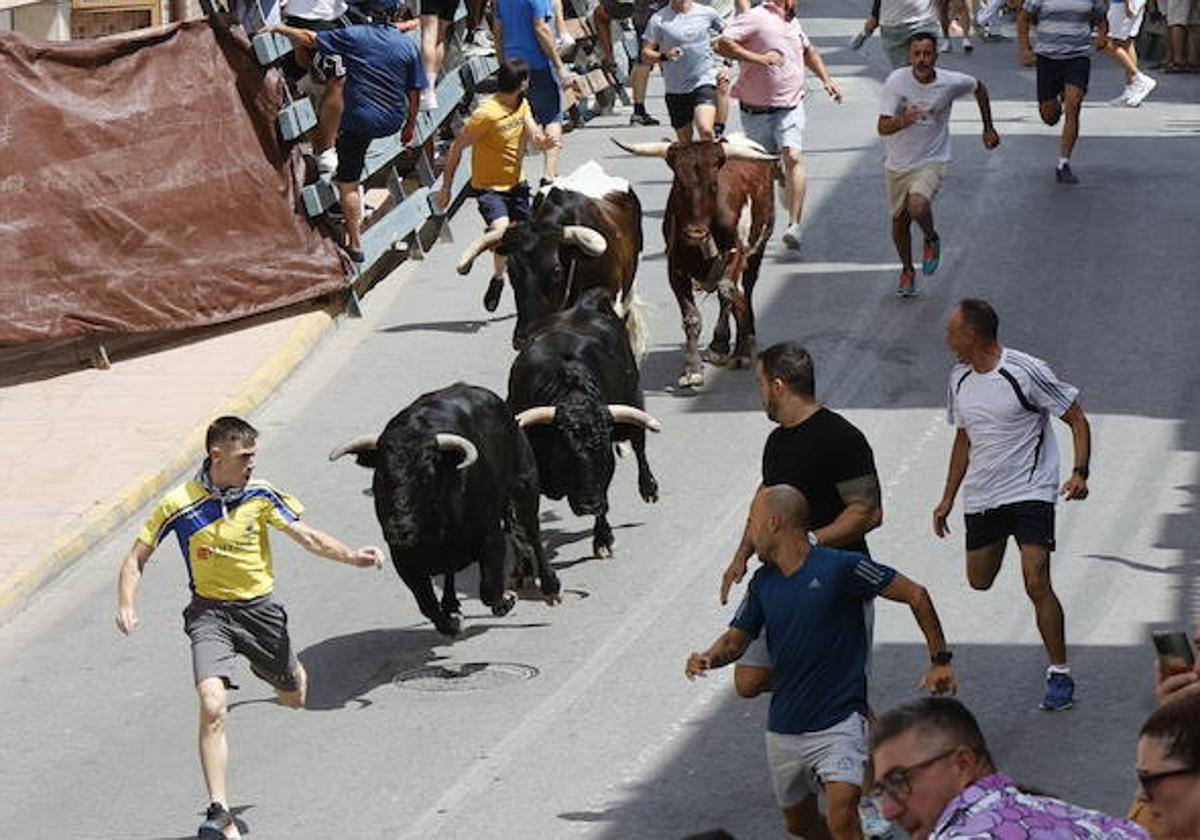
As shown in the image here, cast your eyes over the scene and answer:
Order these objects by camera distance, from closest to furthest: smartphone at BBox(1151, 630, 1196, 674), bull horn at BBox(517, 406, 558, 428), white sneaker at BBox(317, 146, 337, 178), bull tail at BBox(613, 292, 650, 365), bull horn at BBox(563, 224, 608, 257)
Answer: smartphone at BBox(1151, 630, 1196, 674) → bull horn at BBox(517, 406, 558, 428) → bull horn at BBox(563, 224, 608, 257) → bull tail at BBox(613, 292, 650, 365) → white sneaker at BBox(317, 146, 337, 178)

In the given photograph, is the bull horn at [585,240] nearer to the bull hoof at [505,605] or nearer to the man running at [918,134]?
the man running at [918,134]

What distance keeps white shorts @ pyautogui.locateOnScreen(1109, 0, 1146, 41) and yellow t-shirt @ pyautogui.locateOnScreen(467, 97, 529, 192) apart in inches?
500

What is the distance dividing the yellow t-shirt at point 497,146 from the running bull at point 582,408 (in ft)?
14.2

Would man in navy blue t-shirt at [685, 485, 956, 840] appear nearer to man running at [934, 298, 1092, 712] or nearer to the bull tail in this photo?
man running at [934, 298, 1092, 712]

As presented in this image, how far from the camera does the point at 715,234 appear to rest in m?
19.2

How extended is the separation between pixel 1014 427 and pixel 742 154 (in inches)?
302

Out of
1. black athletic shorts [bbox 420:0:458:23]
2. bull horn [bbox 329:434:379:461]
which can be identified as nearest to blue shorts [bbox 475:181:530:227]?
black athletic shorts [bbox 420:0:458:23]

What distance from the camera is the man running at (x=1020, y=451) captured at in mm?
12109

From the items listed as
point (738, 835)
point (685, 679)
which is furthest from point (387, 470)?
point (738, 835)

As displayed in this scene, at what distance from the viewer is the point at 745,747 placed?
1220 cm

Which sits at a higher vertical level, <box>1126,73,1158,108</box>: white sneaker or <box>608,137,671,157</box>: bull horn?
<box>608,137,671,157</box>: bull horn

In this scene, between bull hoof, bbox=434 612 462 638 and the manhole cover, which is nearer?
the manhole cover

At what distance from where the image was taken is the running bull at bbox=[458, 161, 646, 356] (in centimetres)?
1819

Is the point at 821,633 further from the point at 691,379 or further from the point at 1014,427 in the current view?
the point at 691,379
